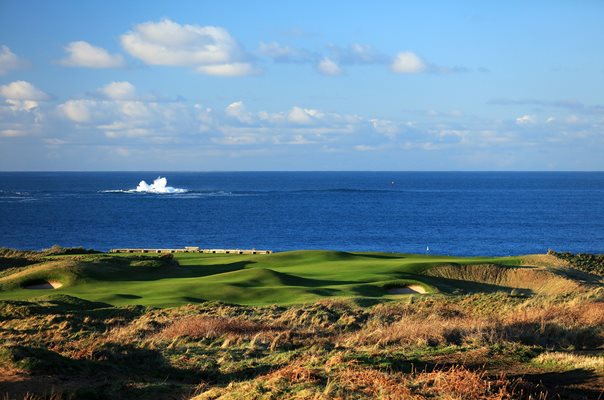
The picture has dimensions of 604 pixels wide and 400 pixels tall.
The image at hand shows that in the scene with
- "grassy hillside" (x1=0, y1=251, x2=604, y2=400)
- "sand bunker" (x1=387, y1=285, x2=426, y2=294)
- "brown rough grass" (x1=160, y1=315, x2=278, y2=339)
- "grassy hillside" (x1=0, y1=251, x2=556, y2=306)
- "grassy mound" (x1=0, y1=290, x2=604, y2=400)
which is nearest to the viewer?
"grassy mound" (x1=0, y1=290, x2=604, y2=400)

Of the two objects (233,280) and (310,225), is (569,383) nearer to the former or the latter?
(233,280)

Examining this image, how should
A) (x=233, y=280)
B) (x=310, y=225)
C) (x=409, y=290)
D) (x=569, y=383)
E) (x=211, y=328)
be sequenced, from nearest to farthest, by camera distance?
1. (x=569, y=383)
2. (x=211, y=328)
3. (x=233, y=280)
4. (x=409, y=290)
5. (x=310, y=225)

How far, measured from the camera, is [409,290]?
3731 centimetres

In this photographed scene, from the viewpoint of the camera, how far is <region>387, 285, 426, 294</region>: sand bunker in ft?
121

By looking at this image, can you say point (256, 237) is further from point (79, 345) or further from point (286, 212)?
point (79, 345)

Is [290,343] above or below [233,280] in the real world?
above

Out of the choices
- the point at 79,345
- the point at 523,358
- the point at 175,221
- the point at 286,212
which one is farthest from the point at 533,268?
the point at 286,212

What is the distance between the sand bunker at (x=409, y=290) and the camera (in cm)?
3684

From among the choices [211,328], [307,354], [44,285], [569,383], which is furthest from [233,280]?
[569,383]

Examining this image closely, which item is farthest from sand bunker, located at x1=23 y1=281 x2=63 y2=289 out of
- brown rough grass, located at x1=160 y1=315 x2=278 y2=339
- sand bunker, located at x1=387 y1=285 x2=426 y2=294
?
brown rough grass, located at x1=160 y1=315 x2=278 y2=339

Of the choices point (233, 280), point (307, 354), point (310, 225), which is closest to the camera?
point (307, 354)

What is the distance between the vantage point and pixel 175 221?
424 ft

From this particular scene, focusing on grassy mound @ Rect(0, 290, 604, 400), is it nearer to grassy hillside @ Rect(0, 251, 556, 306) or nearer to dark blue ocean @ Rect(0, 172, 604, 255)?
grassy hillside @ Rect(0, 251, 556, 306)

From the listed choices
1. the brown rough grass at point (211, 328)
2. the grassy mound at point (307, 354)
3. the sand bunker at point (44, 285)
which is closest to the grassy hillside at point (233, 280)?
the sand bunker at point (44, 285)
